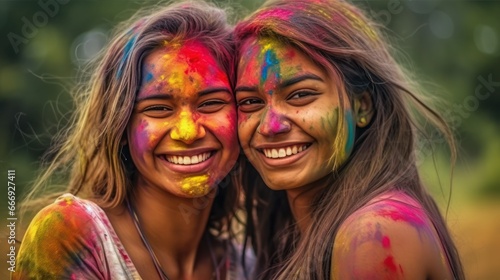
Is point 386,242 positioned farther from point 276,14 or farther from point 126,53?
point 126,53

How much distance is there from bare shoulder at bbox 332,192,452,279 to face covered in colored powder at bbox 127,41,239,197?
2.81 ft

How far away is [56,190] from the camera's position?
4742 millimetres

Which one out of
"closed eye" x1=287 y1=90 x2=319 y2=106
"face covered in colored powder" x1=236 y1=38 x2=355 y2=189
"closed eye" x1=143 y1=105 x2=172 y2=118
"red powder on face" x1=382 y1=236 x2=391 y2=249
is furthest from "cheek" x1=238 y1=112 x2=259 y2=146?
"red powder on face" x1=382 y1=236 x2=391 y2=249

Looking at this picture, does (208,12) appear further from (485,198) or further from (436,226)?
(485,198)

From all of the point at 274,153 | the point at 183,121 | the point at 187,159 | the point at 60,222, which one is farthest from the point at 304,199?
the point at 60,222

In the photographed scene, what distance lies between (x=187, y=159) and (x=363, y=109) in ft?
3.00

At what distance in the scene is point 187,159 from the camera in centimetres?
370

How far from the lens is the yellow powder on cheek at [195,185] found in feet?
12.2

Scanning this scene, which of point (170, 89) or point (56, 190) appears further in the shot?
point (56, 190)

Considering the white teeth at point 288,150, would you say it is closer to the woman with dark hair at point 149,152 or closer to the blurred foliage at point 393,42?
the woman with dark hair at point 149,152

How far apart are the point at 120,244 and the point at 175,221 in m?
0.40

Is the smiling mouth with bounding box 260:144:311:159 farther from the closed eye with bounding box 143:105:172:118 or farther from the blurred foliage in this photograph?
the blurred foliage

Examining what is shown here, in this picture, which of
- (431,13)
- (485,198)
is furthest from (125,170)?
(431,13)

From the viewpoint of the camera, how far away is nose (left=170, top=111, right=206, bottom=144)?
3.61m
